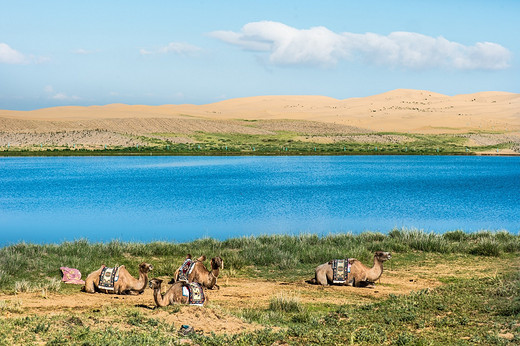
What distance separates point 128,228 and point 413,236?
11.3 metres

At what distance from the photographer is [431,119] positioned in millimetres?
130500

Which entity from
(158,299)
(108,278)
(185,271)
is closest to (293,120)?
(185,271)

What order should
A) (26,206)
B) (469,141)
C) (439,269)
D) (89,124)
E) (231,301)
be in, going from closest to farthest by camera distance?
(231,301) < (439,269) < (26,206) < (469,141) < (89,124)

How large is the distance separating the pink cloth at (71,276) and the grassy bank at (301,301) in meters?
0.30

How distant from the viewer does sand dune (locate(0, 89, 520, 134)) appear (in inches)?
4193

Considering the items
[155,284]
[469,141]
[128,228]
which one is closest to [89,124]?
[469,141]

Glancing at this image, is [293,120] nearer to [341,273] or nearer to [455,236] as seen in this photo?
[455,236]

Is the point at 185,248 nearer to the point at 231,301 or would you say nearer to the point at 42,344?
the point at 231,301

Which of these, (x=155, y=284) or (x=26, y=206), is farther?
(x=26, y=206)

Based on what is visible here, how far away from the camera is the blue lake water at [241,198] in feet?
81.3

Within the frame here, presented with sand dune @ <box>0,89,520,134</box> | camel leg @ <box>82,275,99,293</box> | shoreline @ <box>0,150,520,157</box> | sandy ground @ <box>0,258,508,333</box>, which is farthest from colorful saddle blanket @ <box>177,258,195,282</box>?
sand dune @ <box>0,89,520,134</box>

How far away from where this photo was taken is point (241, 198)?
3481 centimetres

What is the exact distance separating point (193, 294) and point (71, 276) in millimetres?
4144

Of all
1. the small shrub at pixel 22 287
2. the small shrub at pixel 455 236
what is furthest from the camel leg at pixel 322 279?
the small shrub at pixel 455 236
